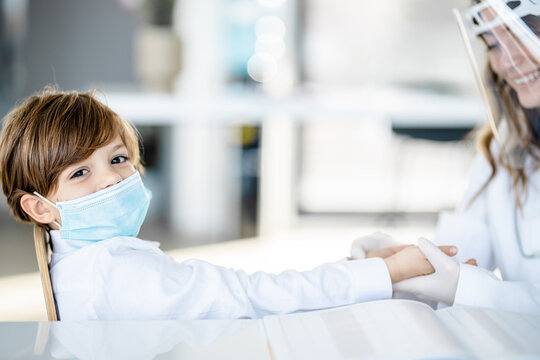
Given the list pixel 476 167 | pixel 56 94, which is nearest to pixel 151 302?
pixel 56 94

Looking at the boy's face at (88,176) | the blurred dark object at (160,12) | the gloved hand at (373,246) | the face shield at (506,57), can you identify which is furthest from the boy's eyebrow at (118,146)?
the blurred dark object at (160,12)

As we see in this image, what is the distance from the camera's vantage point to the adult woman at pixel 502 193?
34.2 inches

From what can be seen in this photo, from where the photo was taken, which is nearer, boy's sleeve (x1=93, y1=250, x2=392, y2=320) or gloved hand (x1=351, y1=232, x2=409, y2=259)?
boy's sleeve (x1=93, y1=250, x2=392, y2=320)

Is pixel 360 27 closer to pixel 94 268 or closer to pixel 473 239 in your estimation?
pixel 473 239

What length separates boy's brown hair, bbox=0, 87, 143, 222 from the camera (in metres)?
0.95

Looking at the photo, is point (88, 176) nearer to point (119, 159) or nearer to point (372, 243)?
point (119, 159)

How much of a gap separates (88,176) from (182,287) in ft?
0.90

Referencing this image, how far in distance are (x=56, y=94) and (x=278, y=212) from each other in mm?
2467

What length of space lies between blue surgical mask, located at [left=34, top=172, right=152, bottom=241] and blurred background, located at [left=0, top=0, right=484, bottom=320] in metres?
1.56

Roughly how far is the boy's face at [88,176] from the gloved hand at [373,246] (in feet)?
1.52

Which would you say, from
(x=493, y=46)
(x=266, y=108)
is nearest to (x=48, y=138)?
(x=493, y=46)

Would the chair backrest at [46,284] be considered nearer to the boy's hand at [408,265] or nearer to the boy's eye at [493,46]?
the boy's hand at [408,265]

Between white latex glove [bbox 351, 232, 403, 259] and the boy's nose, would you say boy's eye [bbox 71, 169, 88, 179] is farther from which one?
white latex glove [bbox 351, 232, 403, 259]

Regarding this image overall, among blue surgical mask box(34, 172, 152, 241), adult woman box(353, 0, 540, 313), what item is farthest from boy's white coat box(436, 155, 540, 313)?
blue surgical mask box(34, 172, 152, 241)
